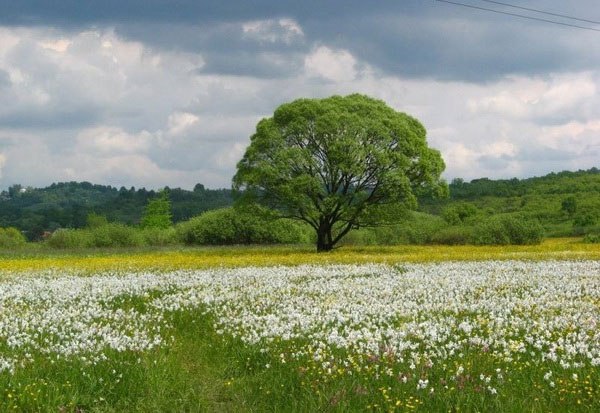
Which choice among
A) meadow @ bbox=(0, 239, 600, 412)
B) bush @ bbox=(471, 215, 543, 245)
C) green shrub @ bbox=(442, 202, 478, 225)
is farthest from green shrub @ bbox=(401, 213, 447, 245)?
meadow @ bbox=(0, 239, 600, 412)

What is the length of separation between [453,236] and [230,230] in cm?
2200

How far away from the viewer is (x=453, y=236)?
62.0 m

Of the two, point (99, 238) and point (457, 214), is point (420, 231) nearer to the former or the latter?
point (457, 214)

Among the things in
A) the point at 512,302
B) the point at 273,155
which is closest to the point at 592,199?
the point at 273,155

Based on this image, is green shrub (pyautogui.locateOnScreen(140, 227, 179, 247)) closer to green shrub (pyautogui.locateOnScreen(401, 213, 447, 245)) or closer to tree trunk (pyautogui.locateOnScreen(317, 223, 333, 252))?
tree trunk (pyautogui.locateOnScreen(317, 223, 333, 252))

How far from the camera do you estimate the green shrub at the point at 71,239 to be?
211 ft

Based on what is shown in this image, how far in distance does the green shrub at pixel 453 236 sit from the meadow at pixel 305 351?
4339 cm

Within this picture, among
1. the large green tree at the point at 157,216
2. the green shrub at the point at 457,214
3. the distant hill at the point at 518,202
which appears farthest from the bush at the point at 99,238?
the large green tree at the point at 157,216

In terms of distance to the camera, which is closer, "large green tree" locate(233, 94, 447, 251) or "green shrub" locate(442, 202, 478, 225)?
"large green tree" locate(233, 94, 447, 251)

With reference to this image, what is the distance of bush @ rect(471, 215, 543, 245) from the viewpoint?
57.5 meters

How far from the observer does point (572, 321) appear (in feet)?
42.0

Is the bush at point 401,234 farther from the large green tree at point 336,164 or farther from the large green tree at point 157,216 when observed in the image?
the large green tree at point 157,216

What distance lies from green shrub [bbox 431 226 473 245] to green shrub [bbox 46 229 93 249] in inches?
1315

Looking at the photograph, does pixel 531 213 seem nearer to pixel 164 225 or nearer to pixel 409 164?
pixel 409 164
